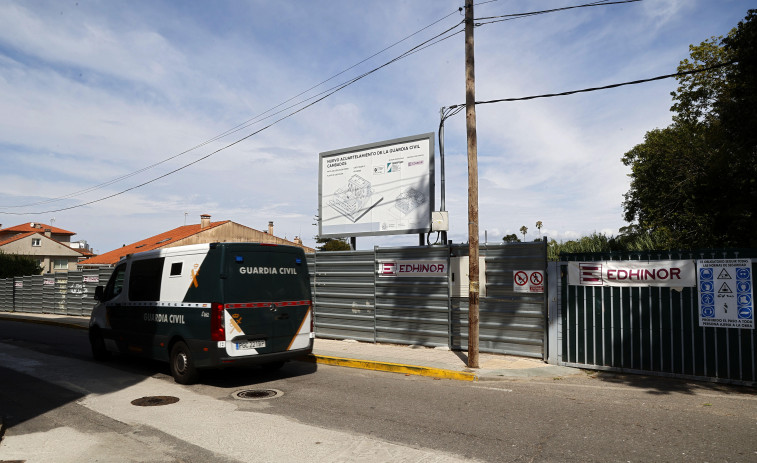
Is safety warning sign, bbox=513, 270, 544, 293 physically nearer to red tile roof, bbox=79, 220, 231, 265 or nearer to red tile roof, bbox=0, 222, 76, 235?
red tile roof, bbox=79, 220, 231, 265

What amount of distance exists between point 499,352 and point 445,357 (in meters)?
1.22

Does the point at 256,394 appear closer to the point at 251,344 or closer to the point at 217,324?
the point at 251,344

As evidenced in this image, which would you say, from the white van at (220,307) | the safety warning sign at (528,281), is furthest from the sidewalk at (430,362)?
the white van at (220,307)

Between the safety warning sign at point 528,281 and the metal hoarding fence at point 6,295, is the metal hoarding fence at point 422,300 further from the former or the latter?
the metal hoarding fence at point 6,295

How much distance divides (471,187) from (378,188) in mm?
5479

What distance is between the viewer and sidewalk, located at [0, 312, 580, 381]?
938cm

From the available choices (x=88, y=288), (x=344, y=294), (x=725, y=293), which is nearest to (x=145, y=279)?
(x=344, y=294)

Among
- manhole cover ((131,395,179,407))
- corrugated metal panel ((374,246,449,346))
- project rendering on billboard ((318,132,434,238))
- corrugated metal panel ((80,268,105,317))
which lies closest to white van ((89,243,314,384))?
manhole cover ((131,395,179,407))

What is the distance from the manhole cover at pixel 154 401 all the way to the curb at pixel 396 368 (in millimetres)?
3873

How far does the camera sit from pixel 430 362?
10414 millimetres

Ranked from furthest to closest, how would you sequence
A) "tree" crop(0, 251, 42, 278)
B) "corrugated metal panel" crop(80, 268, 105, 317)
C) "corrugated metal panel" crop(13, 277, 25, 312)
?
"tree" crop(0, 251, 42, 278), "corrugated metal panel" crop(13, 277, 25, 312), "corrugated metal panel" crop(80, 268, 105, 317)

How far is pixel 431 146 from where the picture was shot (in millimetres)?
14570

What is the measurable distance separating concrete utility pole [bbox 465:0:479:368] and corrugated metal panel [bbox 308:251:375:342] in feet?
13.2

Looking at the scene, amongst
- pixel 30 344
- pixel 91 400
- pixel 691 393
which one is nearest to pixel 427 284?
pixel 691 393
